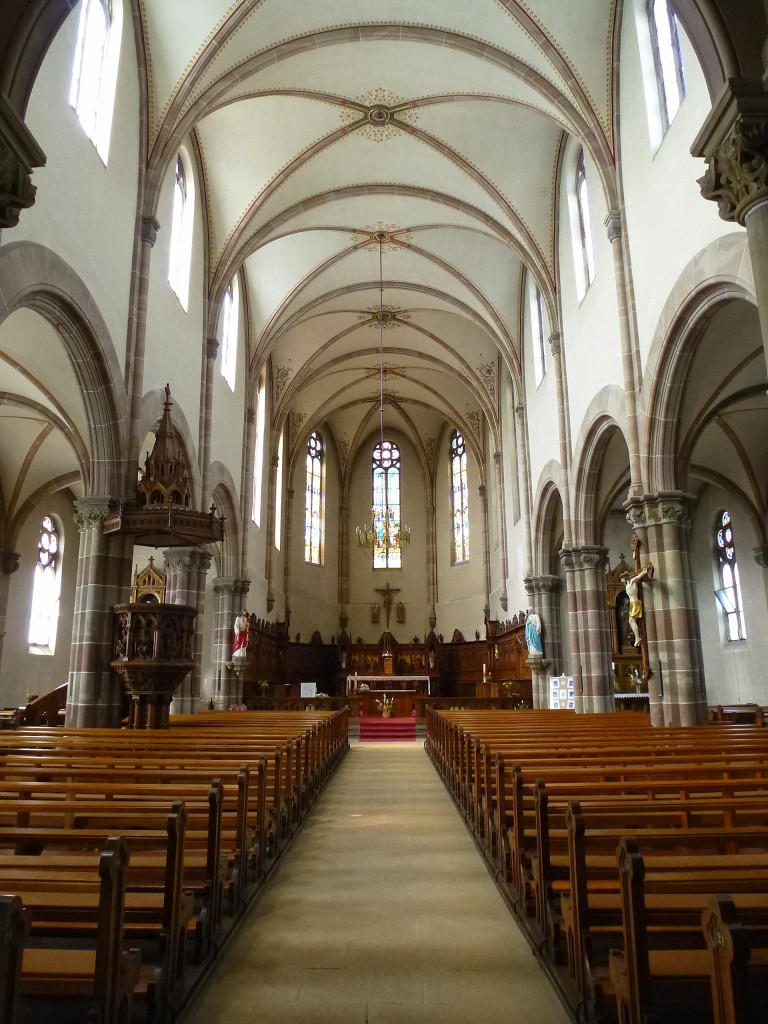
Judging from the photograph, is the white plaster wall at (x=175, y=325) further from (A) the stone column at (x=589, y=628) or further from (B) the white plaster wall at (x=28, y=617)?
(A) the stone column at (x=589, y=628)

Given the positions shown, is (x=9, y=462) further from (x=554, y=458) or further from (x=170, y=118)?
(x=554, y=458)

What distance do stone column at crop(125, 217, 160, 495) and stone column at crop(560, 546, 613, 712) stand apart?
9.33m

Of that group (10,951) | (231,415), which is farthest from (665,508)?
(231,415)

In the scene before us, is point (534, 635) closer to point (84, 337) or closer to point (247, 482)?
point (247, 482)

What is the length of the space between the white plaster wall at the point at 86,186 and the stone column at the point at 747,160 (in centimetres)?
786

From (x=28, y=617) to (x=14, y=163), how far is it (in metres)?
17.0

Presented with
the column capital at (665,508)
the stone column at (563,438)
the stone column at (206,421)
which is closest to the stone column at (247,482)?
the stone column at (206,421)

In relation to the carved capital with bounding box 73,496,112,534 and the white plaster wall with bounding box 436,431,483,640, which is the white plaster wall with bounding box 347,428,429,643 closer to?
the white plaster wall with bounding box 436,431,483,640

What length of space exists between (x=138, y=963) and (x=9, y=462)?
19.7 m

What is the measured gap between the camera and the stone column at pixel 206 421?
1703cm

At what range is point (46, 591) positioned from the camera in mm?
22344

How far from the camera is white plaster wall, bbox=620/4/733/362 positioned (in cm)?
1038

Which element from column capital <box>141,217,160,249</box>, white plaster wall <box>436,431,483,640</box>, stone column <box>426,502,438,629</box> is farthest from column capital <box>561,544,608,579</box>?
stone column <box>426,502,438,629</box>

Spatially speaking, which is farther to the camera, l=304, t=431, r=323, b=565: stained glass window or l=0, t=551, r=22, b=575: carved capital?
l=304, t=431, r=323, b=565: stained glass window
